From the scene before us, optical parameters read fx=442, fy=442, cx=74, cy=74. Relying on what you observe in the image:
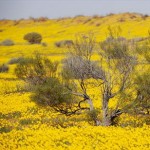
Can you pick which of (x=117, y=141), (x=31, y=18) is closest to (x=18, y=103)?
(x=117, y=141)

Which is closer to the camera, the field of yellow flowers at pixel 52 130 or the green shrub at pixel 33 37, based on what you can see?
the field of yellow flowers at pixel 52 130

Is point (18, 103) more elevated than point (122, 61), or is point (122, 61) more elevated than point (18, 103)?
point (122, 61)

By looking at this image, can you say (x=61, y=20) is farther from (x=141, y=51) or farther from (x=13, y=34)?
(x=141, y=51)

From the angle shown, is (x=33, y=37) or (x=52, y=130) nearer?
(x=52, y=130)

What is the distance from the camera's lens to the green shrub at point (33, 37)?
240 ft

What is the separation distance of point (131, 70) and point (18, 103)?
982 centimetres

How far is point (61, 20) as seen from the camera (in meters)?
A: 107

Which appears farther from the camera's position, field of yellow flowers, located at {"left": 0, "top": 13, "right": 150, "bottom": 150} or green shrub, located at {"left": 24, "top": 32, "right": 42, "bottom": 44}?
green shrub, located at {"left": 24, "top": 32, "right": 42, "bottom": 44}

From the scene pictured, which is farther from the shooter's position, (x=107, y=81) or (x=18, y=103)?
(x=18, y=103)

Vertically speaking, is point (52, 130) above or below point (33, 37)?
above

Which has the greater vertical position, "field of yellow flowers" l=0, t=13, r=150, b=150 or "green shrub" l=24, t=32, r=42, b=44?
"field of yellow flowers" l=0, t=13, r=150, b=150

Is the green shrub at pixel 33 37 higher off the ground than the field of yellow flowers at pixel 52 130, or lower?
lower

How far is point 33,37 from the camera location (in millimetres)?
73812

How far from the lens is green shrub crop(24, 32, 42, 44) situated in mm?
73269
